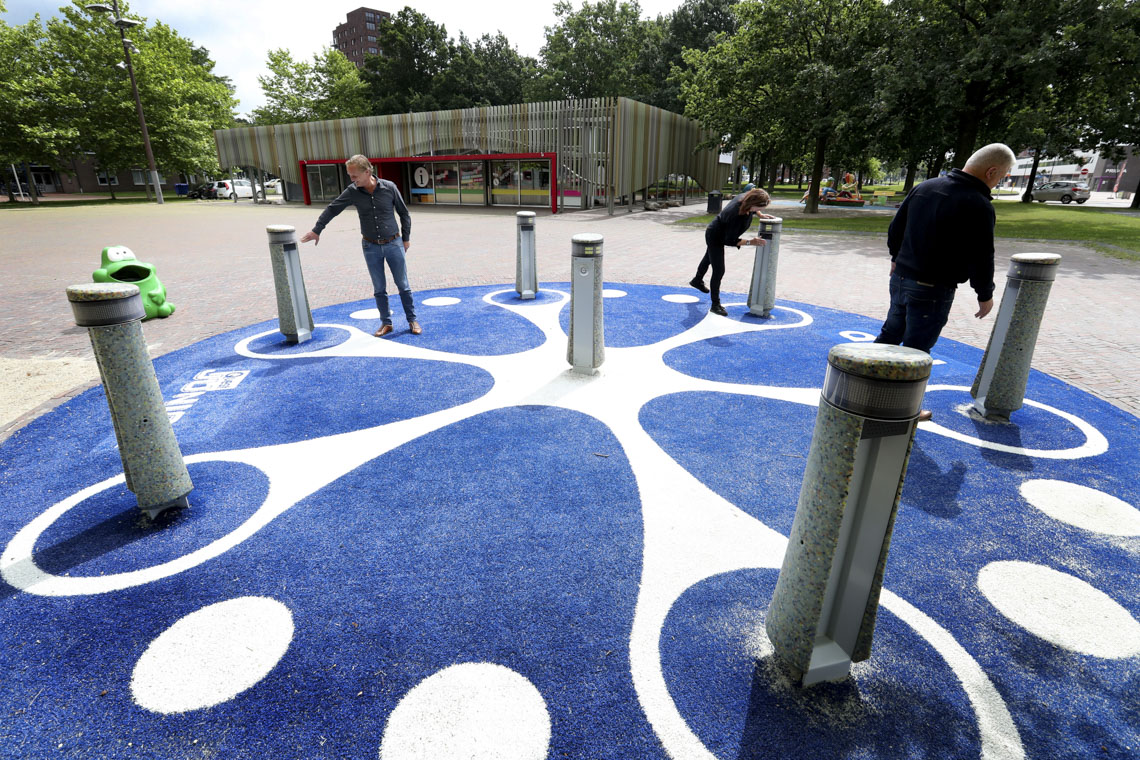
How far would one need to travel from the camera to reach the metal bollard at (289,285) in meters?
6.16

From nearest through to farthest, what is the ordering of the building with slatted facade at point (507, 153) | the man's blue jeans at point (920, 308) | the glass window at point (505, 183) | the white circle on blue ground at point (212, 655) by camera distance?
the white circle on blue ground at point (212, 655) < the man's blue jeans at point (920, 308) < the building with slatted facade at point (507, 153) < the glass window at point (505, 183)

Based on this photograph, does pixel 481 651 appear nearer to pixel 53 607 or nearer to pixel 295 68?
pixel 53 607

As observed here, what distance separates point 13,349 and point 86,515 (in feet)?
16.6

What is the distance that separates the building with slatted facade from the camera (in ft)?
85.4

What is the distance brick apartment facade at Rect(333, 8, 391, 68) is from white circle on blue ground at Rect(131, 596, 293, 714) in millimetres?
157022

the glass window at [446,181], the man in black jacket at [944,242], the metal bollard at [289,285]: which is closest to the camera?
the man in black jacket at [944,242]

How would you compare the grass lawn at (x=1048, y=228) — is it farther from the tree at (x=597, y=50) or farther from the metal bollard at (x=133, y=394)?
the tree at (x=597, y=50)

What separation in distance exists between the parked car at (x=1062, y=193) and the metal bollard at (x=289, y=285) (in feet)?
184

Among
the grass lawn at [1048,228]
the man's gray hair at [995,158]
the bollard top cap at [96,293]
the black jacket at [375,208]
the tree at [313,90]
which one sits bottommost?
the grass lawn at [1048,228]

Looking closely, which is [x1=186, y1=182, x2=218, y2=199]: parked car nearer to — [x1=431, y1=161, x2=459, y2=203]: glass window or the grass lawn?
[x1=431, y1=161, x2=459, y2=203]: glass window

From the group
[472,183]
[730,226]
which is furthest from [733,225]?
[472,183]

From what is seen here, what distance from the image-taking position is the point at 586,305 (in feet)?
17.7

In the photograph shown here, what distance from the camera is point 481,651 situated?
7.73 feet

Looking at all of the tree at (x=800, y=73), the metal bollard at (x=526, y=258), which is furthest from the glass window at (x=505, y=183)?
the metal bollard at (x=526, y=258)
